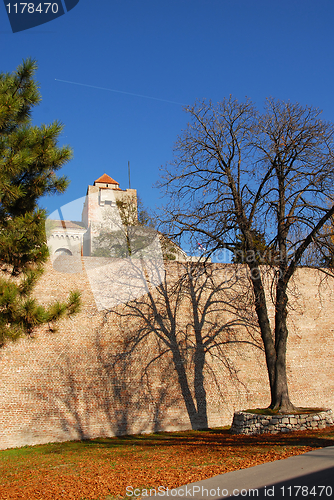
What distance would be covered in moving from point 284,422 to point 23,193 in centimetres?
805

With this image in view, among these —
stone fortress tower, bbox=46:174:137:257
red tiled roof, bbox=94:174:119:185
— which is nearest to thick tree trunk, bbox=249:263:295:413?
stone fortress tower, bbox=46:174:137:257

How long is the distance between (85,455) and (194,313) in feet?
18.0

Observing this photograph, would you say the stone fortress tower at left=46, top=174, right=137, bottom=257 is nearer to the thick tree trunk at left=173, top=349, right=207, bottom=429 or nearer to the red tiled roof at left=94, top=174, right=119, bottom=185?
the red tiled roof at left=94, top=174, right=119, bottom=185

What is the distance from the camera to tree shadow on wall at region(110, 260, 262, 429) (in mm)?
11281

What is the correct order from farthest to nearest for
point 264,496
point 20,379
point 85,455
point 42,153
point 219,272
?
point 219,272 → point 20,379 → point 85,455 → point 42,153 → point 264,496

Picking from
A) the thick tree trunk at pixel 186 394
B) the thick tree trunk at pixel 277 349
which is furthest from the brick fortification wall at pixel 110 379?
the thick tree trunk at pixel 277 349

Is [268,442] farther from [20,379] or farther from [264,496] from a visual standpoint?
[20,379]

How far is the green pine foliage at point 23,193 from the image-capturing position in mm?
5762

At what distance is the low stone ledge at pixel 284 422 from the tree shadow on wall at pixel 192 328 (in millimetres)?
2066

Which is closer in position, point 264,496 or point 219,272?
point 264,496

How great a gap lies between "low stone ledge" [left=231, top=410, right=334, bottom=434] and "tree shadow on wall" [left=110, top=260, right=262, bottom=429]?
207 centimetres

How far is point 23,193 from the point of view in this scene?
598 cm

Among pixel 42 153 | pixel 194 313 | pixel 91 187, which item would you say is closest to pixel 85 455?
pixel 194 313

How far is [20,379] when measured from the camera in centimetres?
968
